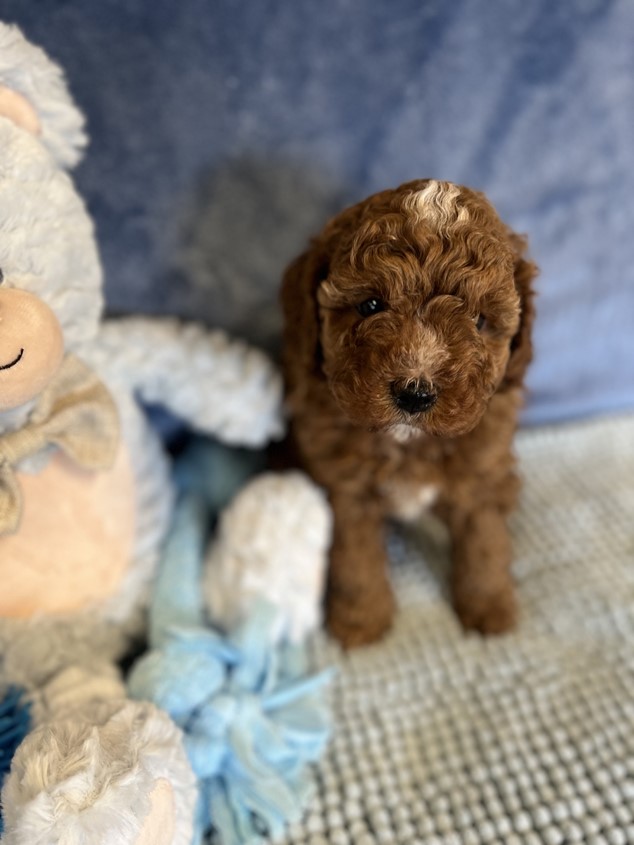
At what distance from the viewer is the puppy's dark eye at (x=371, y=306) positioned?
961 mm

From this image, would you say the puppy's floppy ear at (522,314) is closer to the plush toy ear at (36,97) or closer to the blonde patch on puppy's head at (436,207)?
the blonde patch on puppy's head at (436,207)

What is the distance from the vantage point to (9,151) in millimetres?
890

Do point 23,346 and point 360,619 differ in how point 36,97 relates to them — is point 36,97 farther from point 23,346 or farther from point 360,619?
point 360,619

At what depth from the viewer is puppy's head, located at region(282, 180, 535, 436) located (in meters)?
0.90

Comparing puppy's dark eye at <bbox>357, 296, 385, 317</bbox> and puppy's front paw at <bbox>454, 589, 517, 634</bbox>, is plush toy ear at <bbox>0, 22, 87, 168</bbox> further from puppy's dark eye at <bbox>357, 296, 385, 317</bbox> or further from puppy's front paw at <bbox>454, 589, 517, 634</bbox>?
puppy's front paw at <bbox>454, 589, 517, 634</bbox>

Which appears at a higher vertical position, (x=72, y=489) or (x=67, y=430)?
(x=67, y=430)

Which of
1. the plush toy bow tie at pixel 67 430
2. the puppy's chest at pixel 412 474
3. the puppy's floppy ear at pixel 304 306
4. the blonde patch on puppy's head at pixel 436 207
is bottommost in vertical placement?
the puppy's chest at pixel 412 474

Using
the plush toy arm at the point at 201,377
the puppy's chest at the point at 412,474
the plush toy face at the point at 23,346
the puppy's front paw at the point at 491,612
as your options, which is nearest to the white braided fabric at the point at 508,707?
the puppy's front paw at the point at 491,612

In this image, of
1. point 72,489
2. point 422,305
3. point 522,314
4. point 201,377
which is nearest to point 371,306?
point 422,305

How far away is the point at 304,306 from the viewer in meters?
1.09

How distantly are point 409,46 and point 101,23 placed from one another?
1.73 ft

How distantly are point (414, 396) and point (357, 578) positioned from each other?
50 cm

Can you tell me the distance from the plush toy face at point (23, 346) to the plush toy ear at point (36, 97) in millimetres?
245

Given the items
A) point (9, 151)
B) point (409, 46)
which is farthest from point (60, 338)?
point (409, 46)
